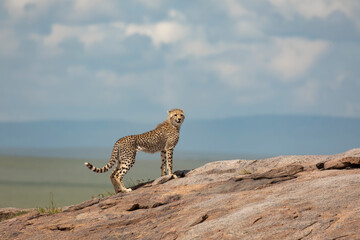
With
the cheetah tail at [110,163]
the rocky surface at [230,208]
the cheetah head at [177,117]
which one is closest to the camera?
the rocky surface at [230,208]

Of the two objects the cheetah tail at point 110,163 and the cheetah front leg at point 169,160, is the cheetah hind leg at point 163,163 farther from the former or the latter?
the cheetah tail at point 110,163

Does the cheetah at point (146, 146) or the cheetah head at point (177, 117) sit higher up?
the cheetah head at point (177, 117)

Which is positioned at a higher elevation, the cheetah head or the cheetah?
the cheetah head

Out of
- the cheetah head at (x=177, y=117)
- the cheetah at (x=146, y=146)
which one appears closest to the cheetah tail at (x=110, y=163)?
the cheetah at (x=146, y=146)

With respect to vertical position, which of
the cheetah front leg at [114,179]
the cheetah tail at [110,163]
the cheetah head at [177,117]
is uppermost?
the cheetah head at [177,117]

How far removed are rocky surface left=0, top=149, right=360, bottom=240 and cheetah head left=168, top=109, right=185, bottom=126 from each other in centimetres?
187

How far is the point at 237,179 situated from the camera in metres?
13.5

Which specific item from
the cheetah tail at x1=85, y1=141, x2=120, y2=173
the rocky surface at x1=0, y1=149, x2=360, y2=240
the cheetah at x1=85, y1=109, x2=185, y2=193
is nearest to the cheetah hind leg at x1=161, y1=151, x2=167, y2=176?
the cheetah at x1=85, y1=109, x2=185, y2=193

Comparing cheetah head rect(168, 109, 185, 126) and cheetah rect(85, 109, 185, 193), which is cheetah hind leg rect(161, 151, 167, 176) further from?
cheetah head rect(168, 109, 185, 126)

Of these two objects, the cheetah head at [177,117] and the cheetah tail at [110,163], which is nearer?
the cheetah tail at [110,163]

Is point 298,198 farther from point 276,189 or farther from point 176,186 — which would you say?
point 176,186

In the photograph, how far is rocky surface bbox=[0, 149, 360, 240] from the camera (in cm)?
948

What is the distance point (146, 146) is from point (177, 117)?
1.50 m

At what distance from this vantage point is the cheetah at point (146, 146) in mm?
16156
